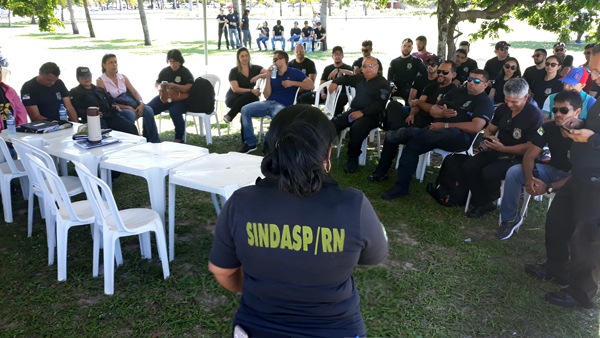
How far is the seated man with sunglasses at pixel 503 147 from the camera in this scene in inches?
163

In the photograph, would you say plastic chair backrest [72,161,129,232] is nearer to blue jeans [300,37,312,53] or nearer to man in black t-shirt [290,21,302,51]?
blue jeans [300,37,312,53]

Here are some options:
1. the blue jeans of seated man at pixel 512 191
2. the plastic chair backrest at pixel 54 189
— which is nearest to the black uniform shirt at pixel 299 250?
the plastic chair backrest at pixel 54 189

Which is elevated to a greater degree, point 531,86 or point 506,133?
point 531,86

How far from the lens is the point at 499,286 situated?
321 centimetres

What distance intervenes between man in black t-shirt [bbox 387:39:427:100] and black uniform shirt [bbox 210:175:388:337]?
19.9ft

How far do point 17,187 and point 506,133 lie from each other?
5.07 metres

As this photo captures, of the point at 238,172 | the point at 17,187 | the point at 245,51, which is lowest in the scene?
the point at 17,187

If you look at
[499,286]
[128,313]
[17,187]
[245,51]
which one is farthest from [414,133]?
[17,187]

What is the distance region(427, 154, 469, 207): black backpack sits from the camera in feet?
14.9

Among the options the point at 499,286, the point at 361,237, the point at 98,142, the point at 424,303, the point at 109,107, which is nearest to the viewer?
the point at 361,237

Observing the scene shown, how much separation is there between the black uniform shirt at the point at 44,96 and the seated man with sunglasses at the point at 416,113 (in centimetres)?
367

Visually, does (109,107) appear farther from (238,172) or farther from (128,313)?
(128,313)

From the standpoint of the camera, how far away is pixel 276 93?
21.1 feet

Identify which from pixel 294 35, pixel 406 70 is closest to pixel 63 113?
pixel 406 70
